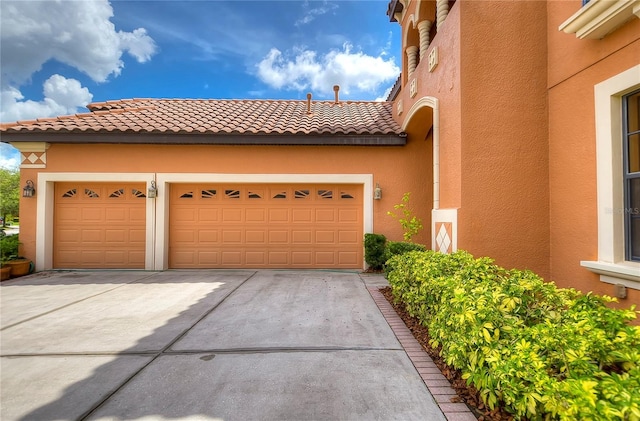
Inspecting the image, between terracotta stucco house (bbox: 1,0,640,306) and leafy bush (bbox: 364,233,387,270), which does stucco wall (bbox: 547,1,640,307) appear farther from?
leafy bush (bbox: 364,233,387,270)

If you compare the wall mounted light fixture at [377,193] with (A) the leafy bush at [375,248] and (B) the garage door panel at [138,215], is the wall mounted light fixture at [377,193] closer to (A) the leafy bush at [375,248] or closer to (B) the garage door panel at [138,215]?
(A) the leafy bush at [375,248]

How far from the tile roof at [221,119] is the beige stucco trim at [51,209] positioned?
1171 mm

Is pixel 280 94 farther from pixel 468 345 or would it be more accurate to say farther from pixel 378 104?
pixel 468 345

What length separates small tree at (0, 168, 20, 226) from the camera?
75.4 feet

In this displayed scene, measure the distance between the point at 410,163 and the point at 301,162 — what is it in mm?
3044

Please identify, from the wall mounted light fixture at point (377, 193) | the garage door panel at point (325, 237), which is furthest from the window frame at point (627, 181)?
the garage door panel at point (325, 237)

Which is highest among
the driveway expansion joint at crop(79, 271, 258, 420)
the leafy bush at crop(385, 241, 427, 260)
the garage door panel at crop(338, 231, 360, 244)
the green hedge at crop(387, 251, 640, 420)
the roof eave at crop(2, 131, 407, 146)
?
the roof eave at crop(2, 131, 407, 146)

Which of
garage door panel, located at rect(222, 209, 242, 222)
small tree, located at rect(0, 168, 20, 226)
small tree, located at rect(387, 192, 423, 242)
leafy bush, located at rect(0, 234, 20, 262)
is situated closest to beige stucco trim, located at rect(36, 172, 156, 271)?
leafy bush, located at rect(0, 234, 20, 262)

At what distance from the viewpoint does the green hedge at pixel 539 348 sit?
1.55m

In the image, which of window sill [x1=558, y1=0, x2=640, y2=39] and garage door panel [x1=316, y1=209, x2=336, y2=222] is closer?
window sill [x1=558, y1=0, x2=640, y2=39]

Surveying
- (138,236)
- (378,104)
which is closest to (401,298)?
(138,236)

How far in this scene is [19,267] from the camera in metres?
7.17

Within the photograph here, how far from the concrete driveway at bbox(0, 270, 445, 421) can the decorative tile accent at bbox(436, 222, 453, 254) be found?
1.65 meters

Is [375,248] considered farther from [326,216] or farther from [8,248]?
[8,248]
